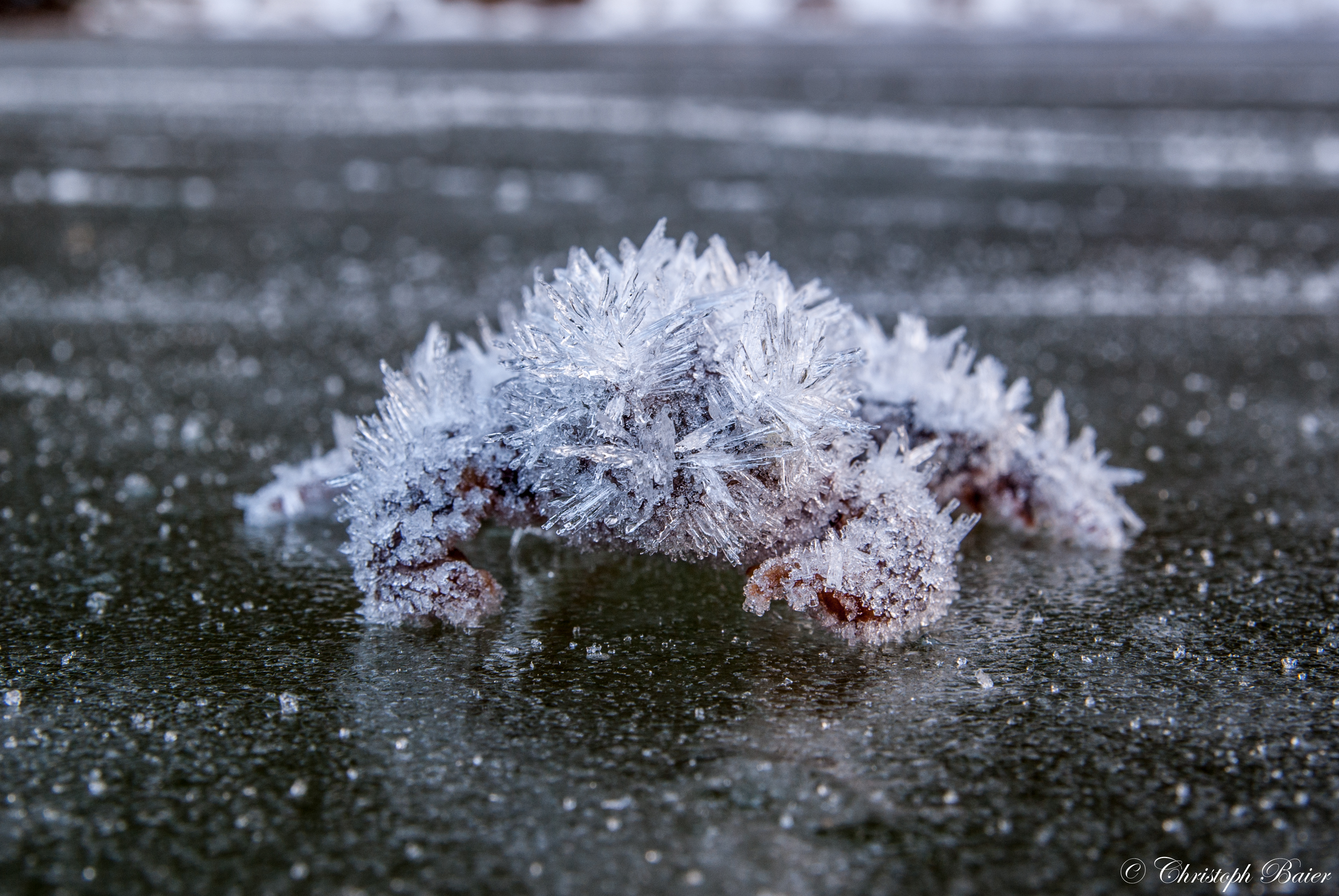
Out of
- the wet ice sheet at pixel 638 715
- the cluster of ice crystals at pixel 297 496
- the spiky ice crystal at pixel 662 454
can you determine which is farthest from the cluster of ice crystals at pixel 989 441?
the cluster of ice crystals at pixel 297 496

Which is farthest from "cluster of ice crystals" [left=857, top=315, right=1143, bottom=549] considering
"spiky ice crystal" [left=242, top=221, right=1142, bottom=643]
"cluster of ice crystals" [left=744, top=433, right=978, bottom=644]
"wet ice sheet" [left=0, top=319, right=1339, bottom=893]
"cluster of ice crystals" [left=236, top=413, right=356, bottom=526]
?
→ "cluster of ice crystals" [left=236, top=413, right=356, bottom=526]

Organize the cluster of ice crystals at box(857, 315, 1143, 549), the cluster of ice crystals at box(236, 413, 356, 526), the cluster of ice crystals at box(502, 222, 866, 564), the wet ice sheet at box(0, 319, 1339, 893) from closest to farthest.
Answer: the wet ice sheet at box(0, 319, 1339, 893), the cluster of ice crystals at box(502, 222, 866, 564), the cluster of ice crystals at box(857, 315, 1143, 549), the cluster of ice crystals at box(236, 413, 356, 526)

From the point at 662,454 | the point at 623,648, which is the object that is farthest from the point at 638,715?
the point at 662,454

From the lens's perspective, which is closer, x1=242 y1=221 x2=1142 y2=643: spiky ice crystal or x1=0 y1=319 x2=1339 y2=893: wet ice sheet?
x1=0 y1=319 x2=1339 y2=893: wet ice sheet

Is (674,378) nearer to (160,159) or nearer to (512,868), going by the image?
(512,868)

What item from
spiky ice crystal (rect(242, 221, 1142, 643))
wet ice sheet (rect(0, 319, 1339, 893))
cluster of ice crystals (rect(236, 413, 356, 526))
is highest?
cluster of ice crystals (rect(236, 413, 356, 526))

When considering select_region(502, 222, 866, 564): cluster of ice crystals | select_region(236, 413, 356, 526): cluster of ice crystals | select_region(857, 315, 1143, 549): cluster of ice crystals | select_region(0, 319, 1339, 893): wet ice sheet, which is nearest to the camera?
select_region(0, 319, 1339, 893): wet ice sheet

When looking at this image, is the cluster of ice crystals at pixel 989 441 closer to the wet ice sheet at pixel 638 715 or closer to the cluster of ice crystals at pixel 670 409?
the wet ice sheet at pixel 638 715

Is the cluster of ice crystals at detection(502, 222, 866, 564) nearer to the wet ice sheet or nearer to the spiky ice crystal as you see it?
the spiky ice crystal
